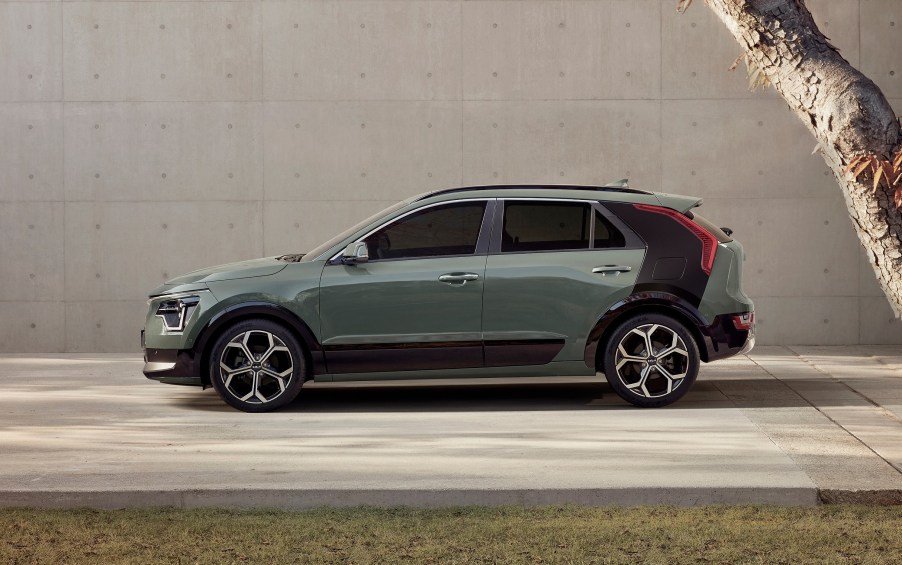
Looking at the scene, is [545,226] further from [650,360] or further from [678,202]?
[650,360]

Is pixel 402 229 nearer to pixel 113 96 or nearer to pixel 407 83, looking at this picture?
pixel 407 83

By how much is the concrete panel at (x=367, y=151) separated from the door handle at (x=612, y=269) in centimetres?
481

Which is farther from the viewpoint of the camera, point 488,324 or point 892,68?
point 892,68

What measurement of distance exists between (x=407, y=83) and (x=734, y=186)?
382 cm

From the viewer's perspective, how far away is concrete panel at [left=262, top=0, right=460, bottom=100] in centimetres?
1427

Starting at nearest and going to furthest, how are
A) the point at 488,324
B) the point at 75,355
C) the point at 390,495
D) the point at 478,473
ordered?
the point at 390,495, the point at 478,473, the point at 488,324, the point at 75,355

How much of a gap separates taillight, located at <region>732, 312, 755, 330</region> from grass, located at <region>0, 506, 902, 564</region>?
11.6 feet

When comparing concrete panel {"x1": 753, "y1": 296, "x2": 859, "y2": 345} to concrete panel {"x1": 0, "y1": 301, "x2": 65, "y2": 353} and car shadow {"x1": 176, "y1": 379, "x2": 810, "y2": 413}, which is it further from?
concrete panel {"x1": 0, "y1": 301, "x2": 65, "y2": 353}

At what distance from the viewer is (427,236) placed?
9742mm

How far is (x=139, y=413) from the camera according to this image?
961cm

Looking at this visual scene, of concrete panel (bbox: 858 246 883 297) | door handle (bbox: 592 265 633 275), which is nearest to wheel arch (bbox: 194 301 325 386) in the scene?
door handle (bbox: 592 265 633 275)

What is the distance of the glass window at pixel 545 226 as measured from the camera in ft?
32.0

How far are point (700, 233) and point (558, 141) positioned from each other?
4.72 metres

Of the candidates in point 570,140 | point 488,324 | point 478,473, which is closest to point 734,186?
point 570,140
